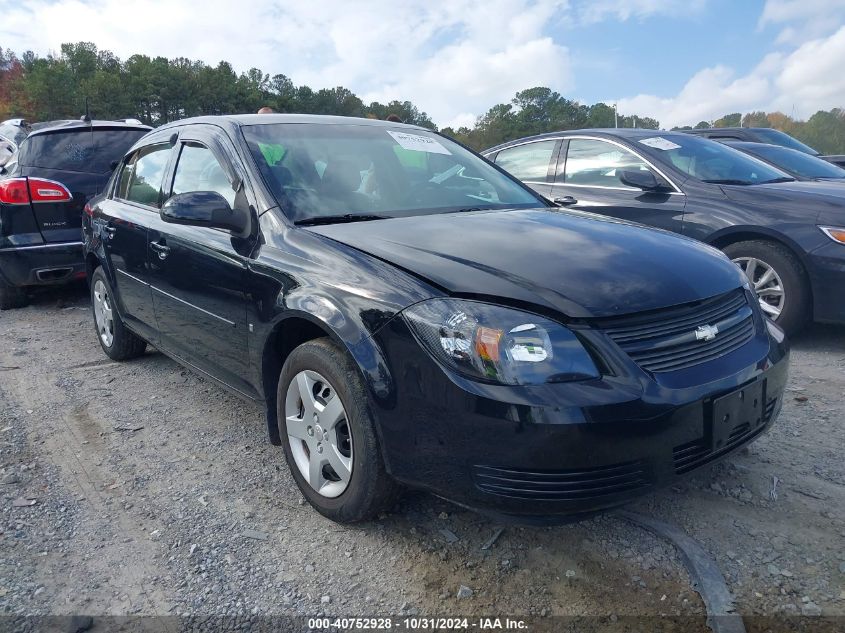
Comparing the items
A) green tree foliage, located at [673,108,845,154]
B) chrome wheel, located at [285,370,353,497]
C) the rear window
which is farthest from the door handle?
green tree foliage, located at [673,108,845,154]

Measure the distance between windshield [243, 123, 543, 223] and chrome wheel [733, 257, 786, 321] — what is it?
6.75 feet

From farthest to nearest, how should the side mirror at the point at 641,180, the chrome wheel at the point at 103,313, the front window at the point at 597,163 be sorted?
the front window at the point at 597,163 < the side mirror at the point at 641,180 < the chrome wheel at the point at 103,313

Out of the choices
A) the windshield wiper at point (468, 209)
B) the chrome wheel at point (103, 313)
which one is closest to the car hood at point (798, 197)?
the windshield wiper at point (468, 209)

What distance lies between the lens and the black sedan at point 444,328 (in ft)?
6.71

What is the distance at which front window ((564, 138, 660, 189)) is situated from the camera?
5.58m

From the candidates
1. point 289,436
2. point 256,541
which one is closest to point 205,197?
point 289,436

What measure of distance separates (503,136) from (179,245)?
52.5 m

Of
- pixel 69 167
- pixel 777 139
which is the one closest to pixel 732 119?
pixel 777 139

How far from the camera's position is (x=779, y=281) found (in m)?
4.65

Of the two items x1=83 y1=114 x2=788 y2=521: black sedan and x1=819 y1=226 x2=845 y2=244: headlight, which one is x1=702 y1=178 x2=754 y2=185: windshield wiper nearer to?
x1=819 y1=226 x2=845 y2=244: headlight

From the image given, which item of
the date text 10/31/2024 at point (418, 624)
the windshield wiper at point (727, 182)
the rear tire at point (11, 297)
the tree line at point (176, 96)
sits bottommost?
the date text 10/31/2024 at point (418, 624)

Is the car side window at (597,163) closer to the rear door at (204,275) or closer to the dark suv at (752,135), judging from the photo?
the rear door at (204,275)

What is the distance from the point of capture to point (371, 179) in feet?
10.5

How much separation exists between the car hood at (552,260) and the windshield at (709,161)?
107 inches
